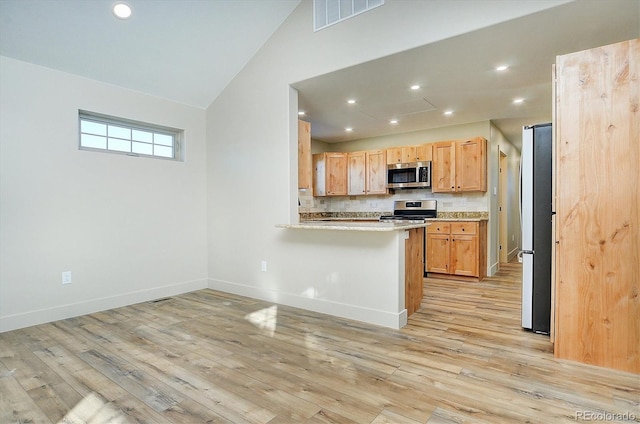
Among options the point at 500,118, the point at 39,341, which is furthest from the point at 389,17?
the point at 39,341

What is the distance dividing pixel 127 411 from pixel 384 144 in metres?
5.70

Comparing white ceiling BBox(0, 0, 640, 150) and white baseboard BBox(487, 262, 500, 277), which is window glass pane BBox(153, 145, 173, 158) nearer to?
white ceiling BBox(0, 0, 640, 150)

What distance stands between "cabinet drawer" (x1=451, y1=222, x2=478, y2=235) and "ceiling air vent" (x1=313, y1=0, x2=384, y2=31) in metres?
3.41

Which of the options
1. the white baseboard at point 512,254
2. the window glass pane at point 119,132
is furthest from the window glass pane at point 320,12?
the white baseboard at point 512,254

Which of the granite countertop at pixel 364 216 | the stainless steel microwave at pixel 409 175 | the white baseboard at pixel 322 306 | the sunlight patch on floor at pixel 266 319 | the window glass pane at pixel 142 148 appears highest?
the window glass pane at pixel 142 148

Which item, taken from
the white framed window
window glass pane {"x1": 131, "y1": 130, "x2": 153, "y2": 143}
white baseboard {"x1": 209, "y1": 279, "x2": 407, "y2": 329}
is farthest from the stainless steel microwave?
window glass pane {"x1": 131, "y1": 130, "x2": 153, "y2": 143}

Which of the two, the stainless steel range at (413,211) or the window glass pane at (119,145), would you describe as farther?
the stainless steel range at (413,211)

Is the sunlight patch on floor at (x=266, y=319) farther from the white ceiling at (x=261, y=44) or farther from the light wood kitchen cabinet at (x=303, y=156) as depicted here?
the white ceiling at (x=261, y=44)

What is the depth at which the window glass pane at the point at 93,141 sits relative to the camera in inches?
141

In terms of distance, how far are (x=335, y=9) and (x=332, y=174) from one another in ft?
11.4

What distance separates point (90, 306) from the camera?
356cm

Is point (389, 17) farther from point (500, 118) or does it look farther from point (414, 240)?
point (500, 118)

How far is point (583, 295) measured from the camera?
7.33ft

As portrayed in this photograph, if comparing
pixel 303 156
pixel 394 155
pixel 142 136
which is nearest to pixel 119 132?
pixel 142 136
